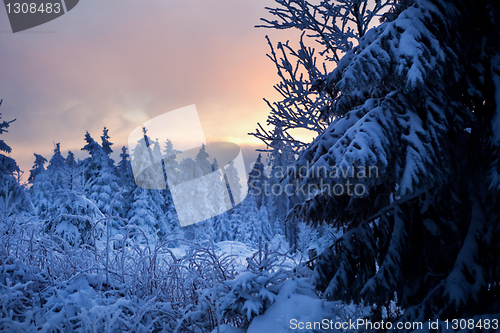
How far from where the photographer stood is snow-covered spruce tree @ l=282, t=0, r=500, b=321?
83.1 inches

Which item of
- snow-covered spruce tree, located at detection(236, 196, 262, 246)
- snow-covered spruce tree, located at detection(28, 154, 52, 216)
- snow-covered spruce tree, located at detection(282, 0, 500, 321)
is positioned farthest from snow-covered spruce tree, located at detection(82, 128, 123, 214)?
snow-covered spruce tree, located at detection(282, 0, 500, 321)

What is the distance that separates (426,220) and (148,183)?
2726 cm

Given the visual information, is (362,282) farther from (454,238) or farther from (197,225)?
(197,225)

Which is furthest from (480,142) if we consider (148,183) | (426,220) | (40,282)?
(148,183)

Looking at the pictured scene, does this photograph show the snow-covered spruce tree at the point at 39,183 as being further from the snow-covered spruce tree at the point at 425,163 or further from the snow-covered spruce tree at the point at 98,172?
the snow-covered spruce tree at the point at 425,163

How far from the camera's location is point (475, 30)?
255cm

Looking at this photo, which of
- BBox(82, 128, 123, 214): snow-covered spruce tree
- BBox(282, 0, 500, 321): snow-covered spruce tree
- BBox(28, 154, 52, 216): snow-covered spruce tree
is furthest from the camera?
BBox(28, 154, 52, 216): snow-covered spruce tree

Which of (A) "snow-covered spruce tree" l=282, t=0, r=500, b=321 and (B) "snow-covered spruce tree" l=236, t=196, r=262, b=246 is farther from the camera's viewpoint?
(B) "snow-covered spruce tree" l=236, t=196, r=262, b=246

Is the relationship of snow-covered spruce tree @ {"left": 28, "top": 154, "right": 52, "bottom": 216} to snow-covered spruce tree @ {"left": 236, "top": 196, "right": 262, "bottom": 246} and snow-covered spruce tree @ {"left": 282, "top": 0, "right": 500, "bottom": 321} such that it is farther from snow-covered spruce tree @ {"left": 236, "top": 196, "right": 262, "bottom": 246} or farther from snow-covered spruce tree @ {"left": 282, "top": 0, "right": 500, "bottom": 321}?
snow-covered spruce tree @ {"left": 282, "top": 0, "right": 500, "bottom": 321}

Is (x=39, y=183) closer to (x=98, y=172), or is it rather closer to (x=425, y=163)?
(x=98, y=172)

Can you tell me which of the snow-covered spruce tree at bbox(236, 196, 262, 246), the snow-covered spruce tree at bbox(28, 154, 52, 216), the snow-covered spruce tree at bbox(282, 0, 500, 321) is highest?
the snow-covered spruce tree at bbox(28, 154, 52, 216)

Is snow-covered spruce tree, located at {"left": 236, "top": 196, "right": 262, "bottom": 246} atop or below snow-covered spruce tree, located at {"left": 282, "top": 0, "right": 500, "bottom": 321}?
below

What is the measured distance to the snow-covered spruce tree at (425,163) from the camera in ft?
6.93

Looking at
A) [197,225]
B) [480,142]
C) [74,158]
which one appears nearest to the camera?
[480,142]
